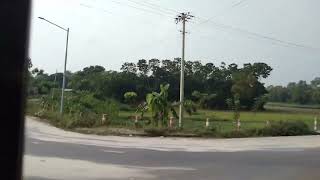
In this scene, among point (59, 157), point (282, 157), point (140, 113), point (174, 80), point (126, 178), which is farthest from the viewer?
point (174, 80)

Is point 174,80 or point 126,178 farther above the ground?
point 174,80

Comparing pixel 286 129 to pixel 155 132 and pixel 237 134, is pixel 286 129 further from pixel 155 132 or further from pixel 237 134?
pixel 155 132

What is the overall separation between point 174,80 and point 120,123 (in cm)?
5864

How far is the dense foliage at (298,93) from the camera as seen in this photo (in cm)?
10669

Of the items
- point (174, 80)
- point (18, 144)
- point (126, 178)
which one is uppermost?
point (174, 80)

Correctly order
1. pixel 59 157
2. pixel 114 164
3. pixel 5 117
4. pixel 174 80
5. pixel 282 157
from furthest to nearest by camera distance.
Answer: pixel 174 80 → pixel 282 157 → pixel 59 157 → pixel 114 164 → pixel 5 117

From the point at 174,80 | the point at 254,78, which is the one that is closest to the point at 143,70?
the point at 174,80

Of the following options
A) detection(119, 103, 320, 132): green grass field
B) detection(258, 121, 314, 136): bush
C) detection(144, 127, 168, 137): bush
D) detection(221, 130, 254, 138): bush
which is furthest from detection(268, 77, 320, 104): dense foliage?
detection(144, 127, 168, 137): bush

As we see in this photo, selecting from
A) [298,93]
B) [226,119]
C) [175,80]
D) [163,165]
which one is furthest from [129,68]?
[163,165]

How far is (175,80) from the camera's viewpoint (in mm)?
96062

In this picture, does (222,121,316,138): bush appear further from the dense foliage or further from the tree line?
the dense foliage

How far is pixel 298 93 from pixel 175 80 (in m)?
30.7

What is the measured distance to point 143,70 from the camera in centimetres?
9975

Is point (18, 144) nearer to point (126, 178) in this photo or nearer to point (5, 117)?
point (5, 117)
